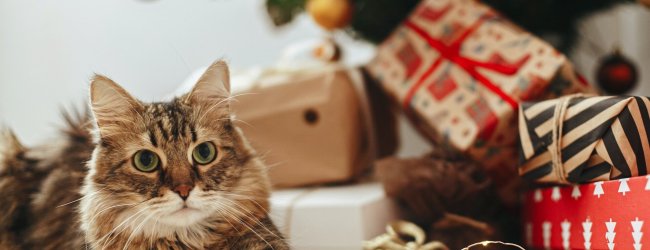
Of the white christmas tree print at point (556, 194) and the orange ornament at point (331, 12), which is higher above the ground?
the orange ornament at point (331, 12)

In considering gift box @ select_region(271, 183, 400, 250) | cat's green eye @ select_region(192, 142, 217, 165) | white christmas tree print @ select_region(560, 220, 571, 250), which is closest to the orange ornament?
gift box @ select_region(271, 183, 400, 250)

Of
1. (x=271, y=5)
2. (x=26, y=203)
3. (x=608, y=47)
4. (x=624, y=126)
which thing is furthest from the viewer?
(x=608, y=47)

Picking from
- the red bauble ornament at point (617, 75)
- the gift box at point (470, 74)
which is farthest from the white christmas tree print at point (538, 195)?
the red bauble ornament at point (617, 75)

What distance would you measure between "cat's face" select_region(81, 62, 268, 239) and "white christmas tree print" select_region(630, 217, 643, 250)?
1.66 ft

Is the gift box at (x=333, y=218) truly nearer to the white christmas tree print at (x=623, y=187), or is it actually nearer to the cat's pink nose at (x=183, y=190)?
the cat's pink nose at (x=183, y=190)

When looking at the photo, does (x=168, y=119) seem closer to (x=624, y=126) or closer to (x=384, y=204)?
(x=384, y=204)

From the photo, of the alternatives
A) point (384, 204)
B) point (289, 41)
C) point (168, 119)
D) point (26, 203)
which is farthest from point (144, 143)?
point (289, 41)

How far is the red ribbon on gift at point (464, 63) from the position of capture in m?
1.02

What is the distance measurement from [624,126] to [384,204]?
47 cm

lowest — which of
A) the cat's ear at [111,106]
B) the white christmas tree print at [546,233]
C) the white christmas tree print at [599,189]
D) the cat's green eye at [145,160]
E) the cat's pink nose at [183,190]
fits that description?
the white christmas tree print at [546,233]

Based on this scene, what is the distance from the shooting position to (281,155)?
126 centimetres

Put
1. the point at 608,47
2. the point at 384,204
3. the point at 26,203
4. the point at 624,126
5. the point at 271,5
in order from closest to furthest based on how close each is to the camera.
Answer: the point at 624,126, the point at 26,203, the point at 384,204, the point at 271,5, the point at 608,47

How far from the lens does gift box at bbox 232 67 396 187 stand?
4.03ft

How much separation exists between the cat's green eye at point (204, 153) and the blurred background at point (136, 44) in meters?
0.96
